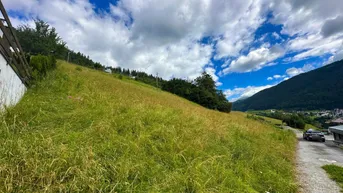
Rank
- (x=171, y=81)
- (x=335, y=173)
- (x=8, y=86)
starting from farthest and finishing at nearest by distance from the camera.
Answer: (x=171, y=81), (x=335, y=173), (x=8, y=86)

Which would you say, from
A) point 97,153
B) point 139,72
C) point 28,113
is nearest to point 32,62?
point 28,113

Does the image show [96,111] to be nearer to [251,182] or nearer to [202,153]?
[202,153]

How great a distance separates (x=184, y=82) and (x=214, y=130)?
5832cm

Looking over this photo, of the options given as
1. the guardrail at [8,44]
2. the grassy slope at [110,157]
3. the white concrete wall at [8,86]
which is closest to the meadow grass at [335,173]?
the grassy slope at [110,157]

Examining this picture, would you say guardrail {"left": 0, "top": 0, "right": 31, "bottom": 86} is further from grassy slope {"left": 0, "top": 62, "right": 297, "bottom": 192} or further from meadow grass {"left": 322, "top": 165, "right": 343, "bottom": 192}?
meadow grass {"left": 322, "top": 165, "right": 343, "bottom": 192}

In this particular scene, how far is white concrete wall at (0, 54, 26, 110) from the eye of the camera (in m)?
4.19

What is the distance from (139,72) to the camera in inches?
4333

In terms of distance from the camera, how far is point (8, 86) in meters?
4.56

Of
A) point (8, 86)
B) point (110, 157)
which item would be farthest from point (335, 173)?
point (8, 86)

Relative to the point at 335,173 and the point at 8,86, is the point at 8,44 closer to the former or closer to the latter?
the point at 8,86

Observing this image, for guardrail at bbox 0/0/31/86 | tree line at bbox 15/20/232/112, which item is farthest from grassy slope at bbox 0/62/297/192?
tree line at bbox 15/20/232/112

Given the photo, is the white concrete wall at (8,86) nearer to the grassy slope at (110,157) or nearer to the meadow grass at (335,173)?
the grassy slope at (110,157)

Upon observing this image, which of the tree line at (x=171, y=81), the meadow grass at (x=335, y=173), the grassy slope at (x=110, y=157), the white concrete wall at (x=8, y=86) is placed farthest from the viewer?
the tree line at (x=171, y=81)

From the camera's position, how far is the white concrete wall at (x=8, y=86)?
4.19 meters
